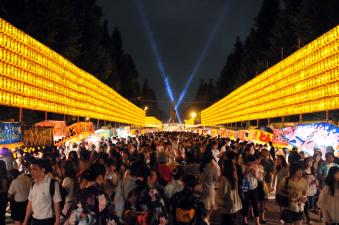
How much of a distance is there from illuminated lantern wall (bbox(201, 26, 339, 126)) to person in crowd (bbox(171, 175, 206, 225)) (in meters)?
9.97

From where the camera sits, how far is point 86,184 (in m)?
5.81

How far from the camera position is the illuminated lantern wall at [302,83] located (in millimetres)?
14336

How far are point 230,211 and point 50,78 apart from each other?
13.3 meters

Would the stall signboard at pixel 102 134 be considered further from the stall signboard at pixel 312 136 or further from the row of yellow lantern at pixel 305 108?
the stall signboard at pixel 312 136

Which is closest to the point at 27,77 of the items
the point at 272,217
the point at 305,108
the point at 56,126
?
the point at 56,126

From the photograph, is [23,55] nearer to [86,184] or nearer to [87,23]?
[86,184]

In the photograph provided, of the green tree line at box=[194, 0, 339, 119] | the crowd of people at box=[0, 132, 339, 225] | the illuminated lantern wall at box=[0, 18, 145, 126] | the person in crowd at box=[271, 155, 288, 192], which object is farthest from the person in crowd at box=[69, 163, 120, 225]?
the green tree line at box=[194, 0, 339, 119]

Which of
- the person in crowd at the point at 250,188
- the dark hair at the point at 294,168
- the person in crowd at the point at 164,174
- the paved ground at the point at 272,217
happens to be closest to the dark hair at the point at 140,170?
the person in crowd at the point at 164,174

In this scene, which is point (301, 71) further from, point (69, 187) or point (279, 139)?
point (69, 187)

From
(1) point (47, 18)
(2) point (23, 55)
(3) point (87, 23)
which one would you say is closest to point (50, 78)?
(2) point (23, 55)

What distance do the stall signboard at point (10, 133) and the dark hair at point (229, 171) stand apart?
6981 millimetres

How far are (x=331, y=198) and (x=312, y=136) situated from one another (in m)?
7.86

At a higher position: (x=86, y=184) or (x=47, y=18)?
(x=47, y=18)

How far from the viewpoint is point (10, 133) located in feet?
40.4
